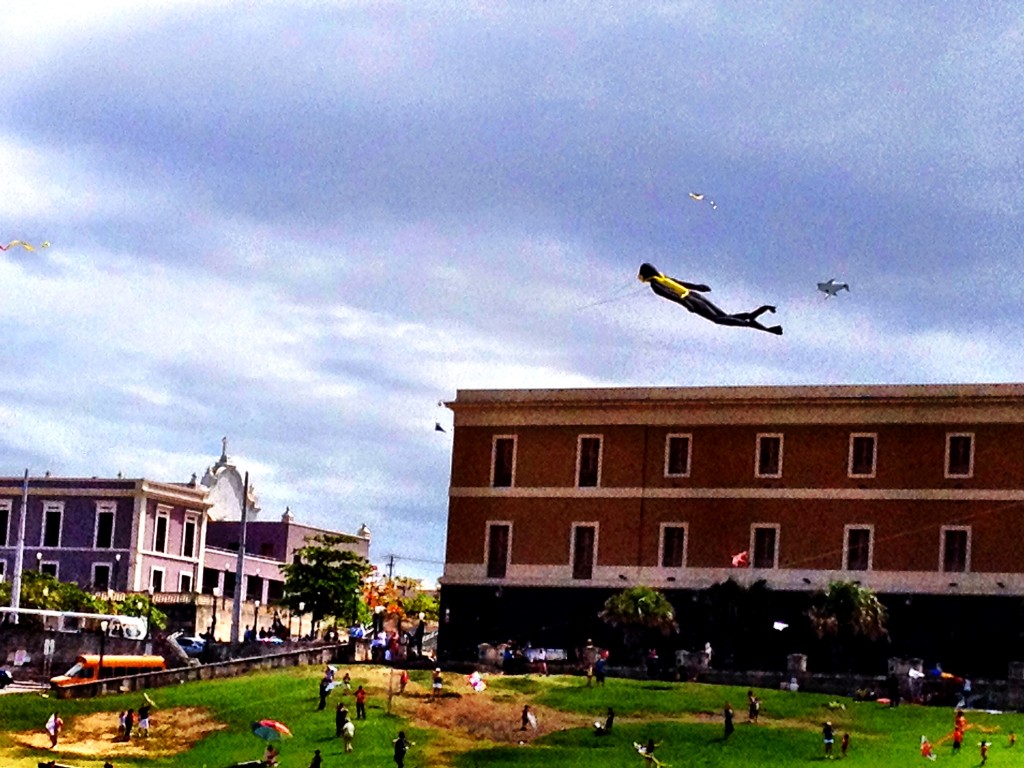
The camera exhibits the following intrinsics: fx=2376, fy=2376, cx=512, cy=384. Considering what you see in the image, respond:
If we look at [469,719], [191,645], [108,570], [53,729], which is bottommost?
[53,729]

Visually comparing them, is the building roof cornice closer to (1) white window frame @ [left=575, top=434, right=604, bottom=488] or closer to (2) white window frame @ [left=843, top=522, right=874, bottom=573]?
(1) white window frame @ [left=575, top=434, right=604, bottom=488]

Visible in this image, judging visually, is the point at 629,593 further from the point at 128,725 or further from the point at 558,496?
the point at 128,725

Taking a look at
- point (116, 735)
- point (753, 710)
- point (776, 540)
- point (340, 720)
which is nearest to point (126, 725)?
point (116, 735)

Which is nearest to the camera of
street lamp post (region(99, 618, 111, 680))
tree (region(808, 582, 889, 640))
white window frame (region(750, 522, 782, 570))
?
tree (region(808, 582, 889, 640))

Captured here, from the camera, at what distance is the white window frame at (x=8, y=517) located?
4660 inches

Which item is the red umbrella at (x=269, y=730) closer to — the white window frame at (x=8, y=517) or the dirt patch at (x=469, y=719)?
the dirt patch at (x=469, y=719)

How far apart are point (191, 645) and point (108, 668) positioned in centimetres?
1100

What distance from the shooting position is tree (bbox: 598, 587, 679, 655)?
8988 centimetres

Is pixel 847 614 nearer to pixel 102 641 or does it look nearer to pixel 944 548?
pixel 944 548

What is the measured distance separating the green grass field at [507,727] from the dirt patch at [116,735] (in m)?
0.07

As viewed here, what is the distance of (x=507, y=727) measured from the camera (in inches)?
2943

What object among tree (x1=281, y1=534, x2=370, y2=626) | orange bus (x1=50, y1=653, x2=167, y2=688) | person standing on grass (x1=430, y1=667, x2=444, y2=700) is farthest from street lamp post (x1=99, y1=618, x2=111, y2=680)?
person standing on grass (x1=430, y1=667, x2=444, y2=700)

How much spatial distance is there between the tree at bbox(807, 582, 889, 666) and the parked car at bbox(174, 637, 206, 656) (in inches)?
1009

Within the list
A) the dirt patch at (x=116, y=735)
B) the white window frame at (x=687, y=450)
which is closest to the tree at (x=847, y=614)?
the white window frame at (x=687, y=450)
